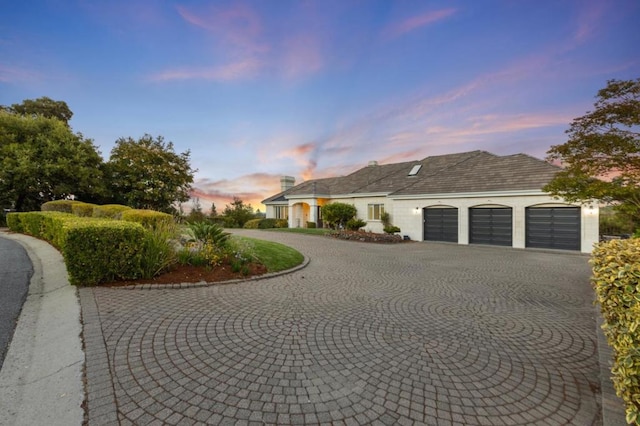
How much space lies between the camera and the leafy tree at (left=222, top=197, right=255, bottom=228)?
30656mm

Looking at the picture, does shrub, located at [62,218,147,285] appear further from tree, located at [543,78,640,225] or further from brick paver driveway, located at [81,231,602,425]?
tree, located at [543,78,640,225]

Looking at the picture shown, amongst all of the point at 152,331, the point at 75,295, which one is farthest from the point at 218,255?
the point at 152,331

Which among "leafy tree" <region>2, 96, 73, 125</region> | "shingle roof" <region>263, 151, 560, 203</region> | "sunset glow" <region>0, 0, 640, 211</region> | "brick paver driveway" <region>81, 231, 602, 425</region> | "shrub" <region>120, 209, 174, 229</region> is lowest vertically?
"brick paver driveway" <region>81, 231, 602, 425</region>

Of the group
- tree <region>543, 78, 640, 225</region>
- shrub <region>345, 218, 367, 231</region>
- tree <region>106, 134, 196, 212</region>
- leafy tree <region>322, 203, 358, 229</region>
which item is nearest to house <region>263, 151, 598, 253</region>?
shrub <region>345, 218, 367, 231</region>

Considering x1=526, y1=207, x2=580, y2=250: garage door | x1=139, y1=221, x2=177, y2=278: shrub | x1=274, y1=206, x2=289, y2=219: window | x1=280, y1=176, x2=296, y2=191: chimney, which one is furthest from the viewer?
x1=280, y1=176, x2=296, y2=191: chimney

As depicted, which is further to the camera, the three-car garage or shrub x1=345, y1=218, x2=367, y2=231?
shrub x1=345, y1=218, x2=367, y2=231

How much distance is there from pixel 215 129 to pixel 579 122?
1678 centimetres

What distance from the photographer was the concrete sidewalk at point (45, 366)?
93.3 inches

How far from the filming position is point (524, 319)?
4.93 metres

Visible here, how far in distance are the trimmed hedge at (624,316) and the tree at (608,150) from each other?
19.6 feet

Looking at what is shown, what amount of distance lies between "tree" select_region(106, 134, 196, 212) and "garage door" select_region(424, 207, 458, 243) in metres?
23.2

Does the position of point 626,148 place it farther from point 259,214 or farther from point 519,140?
point 259,214

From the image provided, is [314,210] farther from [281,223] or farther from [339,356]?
[339,356]

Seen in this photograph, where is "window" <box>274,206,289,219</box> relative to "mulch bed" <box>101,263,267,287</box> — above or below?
above
